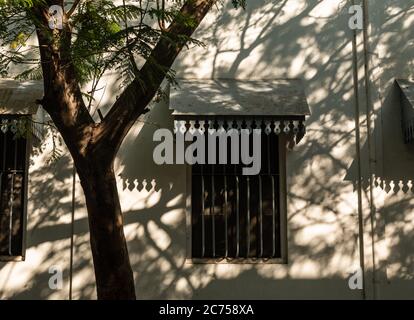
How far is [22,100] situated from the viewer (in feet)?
23.9

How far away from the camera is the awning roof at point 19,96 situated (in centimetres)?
713

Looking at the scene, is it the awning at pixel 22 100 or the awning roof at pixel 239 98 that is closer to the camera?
the awning at pixel 22 100

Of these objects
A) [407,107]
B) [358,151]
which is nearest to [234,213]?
[358,151]

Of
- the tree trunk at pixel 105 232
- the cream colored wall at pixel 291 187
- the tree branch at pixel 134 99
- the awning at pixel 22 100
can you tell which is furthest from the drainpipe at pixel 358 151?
the awning at pixel 22 100

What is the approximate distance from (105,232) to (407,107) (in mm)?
4506

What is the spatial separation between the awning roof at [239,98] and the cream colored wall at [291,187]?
243mm

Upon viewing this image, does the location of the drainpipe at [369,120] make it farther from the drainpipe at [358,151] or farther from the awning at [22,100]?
the awning at [22,100]

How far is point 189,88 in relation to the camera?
309 inches

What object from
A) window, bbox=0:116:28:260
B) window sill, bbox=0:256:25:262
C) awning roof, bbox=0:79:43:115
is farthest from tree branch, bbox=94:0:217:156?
window sill, bbox=0:256:25:262

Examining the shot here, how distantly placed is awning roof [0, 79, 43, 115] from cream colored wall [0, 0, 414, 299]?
0.96 meters

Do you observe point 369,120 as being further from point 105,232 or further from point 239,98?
point 105,232

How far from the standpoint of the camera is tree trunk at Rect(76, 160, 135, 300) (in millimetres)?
5449
